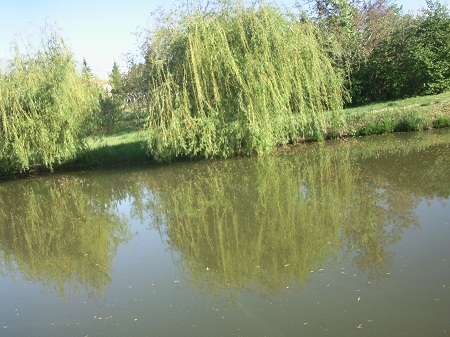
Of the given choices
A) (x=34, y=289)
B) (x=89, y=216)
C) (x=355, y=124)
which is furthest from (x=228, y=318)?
(x=355, y=124)

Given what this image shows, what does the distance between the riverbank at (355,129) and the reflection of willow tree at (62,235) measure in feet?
10.6

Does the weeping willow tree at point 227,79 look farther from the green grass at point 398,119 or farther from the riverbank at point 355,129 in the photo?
the green grass at point 398,119

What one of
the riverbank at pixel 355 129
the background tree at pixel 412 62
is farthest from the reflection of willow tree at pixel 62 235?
the background tree at pixel 412 62

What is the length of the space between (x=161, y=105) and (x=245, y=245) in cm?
895

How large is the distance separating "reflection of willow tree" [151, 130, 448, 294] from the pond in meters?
0.03

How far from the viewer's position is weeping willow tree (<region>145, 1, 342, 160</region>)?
49.5ft

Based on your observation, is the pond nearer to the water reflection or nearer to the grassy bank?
the water reflection

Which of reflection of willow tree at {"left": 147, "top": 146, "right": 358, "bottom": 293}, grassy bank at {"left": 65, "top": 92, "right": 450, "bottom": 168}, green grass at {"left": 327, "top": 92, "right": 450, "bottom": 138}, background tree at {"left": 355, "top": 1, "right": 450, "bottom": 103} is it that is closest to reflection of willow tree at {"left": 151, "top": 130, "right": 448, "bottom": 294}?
reflection of willow tree at {"left": 147, "top": 146, "right": 358, "bottom": 293}

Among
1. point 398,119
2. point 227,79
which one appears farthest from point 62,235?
point 398,119

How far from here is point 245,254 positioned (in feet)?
23.7

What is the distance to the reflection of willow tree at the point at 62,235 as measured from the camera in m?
7.57

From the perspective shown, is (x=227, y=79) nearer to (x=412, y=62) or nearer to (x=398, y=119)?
(x=398, y=119)

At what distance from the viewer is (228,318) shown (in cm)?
538

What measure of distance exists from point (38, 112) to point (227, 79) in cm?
689
